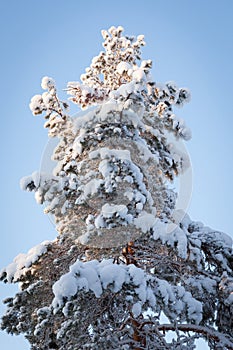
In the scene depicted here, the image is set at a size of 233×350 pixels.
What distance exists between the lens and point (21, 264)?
939 cm

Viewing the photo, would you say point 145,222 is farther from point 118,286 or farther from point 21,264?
point 21,264

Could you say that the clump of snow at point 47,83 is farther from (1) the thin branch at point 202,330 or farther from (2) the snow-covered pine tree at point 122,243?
(1) the thin branch at point 202,330

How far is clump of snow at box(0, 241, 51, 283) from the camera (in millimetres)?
9281

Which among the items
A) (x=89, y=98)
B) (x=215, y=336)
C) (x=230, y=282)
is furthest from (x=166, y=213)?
(x=89, y=98)

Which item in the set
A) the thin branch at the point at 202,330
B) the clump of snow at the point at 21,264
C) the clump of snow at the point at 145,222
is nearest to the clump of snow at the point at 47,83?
the clump of snow at the point at 21,264

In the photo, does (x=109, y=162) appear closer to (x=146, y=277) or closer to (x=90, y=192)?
(x=90, y=192)

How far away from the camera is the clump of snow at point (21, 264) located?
30.5 feet

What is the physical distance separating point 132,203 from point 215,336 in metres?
3.25

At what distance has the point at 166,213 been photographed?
10.8 m

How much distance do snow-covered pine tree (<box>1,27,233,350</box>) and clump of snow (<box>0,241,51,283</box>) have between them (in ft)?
0.08

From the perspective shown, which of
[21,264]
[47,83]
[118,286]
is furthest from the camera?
[47,83]

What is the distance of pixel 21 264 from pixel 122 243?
2342 millimetres

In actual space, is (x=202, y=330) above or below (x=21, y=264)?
below

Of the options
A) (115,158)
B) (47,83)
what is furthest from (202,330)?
(47,83)
